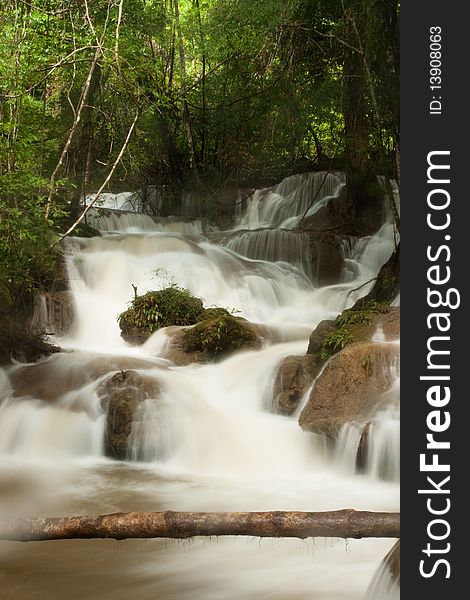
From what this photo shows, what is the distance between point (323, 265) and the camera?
43.5ft

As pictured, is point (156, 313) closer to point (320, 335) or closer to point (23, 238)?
point (23, 238)

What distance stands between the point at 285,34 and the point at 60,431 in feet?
27.5

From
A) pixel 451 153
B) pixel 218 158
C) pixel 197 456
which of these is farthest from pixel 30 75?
pixel 451 153

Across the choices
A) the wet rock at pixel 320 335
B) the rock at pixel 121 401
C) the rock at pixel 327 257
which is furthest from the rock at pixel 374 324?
the rock at pixel 327 257

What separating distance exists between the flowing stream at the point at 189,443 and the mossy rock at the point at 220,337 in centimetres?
25

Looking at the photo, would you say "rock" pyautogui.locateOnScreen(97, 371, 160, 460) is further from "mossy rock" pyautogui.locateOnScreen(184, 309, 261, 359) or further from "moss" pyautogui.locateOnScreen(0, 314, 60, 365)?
"moss" pyautogui.locateOnScreen(0, 314, 60, 365)

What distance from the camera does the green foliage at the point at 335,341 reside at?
25.8ft

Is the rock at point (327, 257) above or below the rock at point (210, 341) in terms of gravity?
above

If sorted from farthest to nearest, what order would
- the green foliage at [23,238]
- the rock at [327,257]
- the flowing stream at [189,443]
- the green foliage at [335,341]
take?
the rock at [327,257]
the green foliage at [23,238]
the green foliage at [335,341]
the flowing stream at [189,443]

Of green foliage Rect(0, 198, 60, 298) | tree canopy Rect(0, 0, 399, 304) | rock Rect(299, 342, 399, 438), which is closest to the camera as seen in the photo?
rock Rect(299, 342, 399, 438)

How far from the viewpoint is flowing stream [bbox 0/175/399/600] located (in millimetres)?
4176

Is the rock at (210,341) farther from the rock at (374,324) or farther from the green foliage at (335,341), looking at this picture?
the green foliage at (335,341)

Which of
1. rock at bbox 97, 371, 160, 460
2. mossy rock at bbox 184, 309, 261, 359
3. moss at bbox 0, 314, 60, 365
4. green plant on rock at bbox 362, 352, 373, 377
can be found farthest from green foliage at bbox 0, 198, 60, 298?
green plant on rock at bbox 362, 352, 373, 377

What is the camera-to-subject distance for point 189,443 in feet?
24.4
